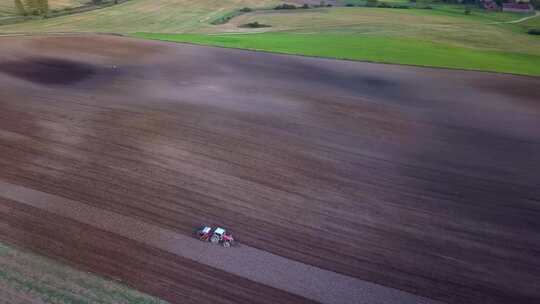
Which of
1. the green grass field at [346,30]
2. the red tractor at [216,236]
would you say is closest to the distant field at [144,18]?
the green grass field at [346,30]

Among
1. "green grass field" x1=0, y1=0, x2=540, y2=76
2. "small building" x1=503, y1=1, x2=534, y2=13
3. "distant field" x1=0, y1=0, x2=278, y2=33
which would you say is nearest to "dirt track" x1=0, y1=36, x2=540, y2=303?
"green grass field" x1=0, y1=0, x2=540, y2=76

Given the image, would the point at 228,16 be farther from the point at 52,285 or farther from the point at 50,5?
A: the point at 52,285

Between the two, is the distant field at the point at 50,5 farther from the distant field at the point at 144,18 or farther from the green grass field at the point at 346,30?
the green grass field at the point at 346,30

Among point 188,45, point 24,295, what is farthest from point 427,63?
point 24,295

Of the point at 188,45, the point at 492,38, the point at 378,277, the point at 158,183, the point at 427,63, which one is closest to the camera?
the point at 378,277

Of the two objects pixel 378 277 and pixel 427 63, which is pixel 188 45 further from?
pixel 378 277
